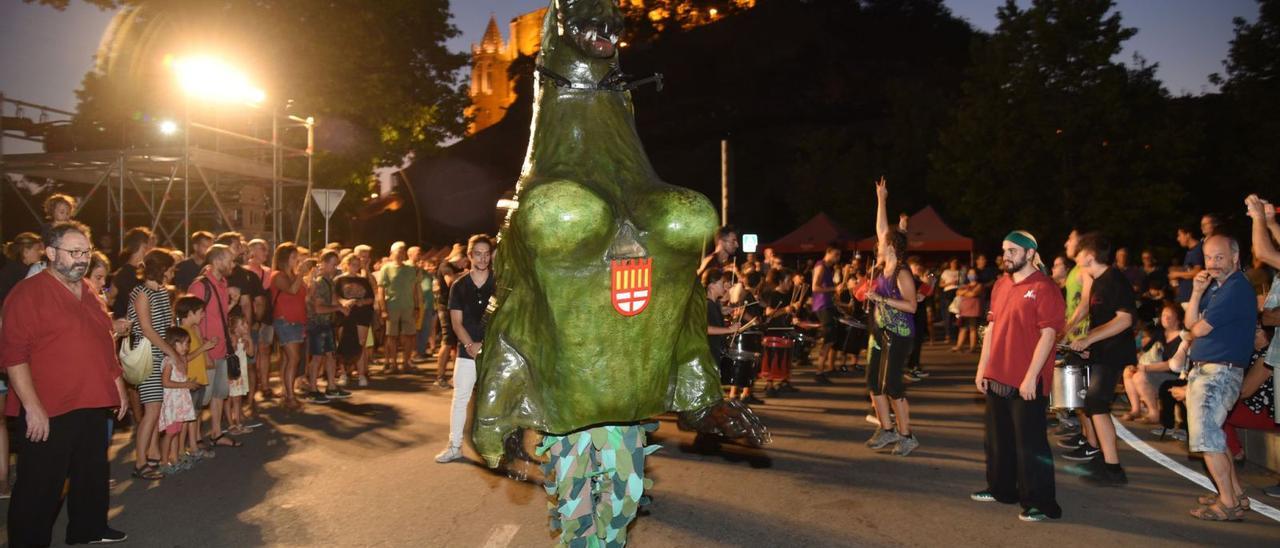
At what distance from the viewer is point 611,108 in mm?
2732

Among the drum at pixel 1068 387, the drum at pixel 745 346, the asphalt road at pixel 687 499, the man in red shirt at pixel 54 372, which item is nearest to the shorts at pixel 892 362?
the asphalt road at pixel 687 499

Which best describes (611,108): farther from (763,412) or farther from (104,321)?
(763,412)

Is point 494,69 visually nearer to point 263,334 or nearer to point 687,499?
point 263,334

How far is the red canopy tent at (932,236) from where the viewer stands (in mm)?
21656

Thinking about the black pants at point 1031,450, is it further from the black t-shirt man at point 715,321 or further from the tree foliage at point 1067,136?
the tree foliage at point 1067,136

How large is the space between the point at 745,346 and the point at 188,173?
10.7 meters

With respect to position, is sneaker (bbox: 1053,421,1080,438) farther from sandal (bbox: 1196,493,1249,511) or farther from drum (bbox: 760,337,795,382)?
drum (bbox: 760,337,795,382)

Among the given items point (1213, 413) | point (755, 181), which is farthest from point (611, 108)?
point (755, 181)

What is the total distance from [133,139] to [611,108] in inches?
865

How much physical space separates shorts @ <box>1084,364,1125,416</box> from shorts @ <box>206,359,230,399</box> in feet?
22.8

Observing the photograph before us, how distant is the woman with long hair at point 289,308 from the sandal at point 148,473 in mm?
2912

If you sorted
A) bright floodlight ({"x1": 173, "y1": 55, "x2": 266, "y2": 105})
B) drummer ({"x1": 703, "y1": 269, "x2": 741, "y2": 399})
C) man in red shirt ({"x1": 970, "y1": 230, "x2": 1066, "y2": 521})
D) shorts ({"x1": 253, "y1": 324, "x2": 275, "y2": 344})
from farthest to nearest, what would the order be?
bright floodlight ({"x1": 173, "y1": 55, "x2": 266, "y2": 105}), shorts ({"x1": 253, "y1": 324, "x2": 275, "y2": 344}), drummer ({"x1": 703, "y1": 269, "x2": 741, "y2": 399}), man in red shirt ({"x1": 970, "y1": 230, "x2": 1066, "y2": 521})

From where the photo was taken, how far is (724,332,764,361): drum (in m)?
8.82

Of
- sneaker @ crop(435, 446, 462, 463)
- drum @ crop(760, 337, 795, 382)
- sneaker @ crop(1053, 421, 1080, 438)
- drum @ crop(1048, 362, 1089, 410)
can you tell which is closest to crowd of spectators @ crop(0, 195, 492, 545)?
sneaker @ crop(435, 446, 462, 463)
